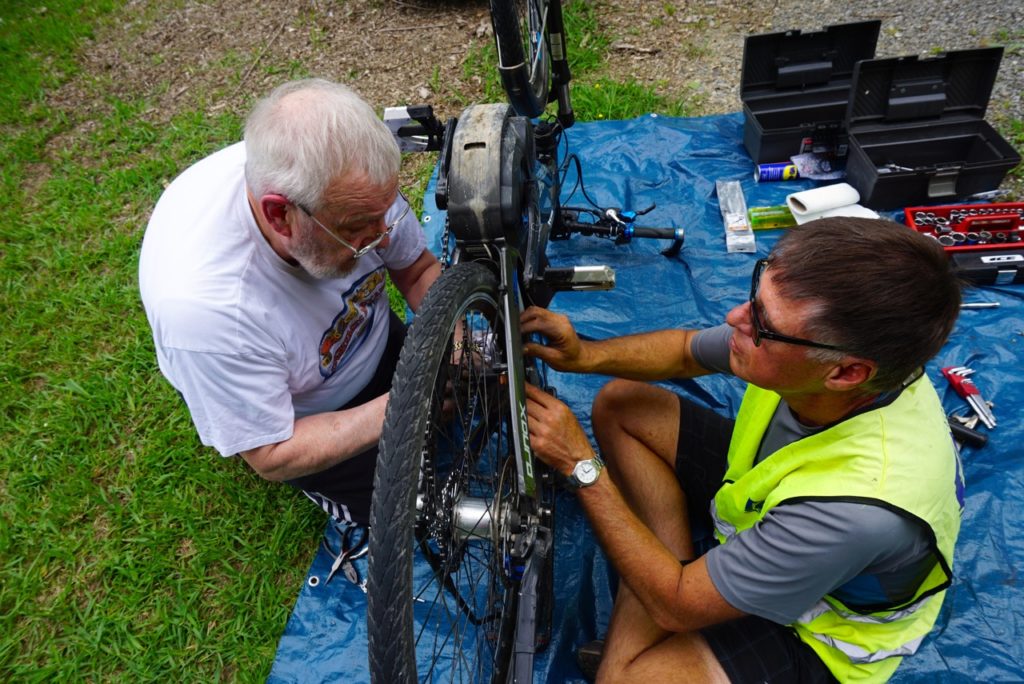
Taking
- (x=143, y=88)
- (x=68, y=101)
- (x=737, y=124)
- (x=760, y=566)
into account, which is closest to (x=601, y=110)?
(x=737, y=124)

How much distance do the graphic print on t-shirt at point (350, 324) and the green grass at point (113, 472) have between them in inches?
30.1

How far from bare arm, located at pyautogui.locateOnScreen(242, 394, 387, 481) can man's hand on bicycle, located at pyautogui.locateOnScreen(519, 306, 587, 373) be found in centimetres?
42

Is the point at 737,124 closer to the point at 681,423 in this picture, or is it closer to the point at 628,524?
the point at 681,423

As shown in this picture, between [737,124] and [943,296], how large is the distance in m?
2.35

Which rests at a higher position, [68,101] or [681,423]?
[68,101]

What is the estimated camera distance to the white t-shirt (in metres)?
1.44

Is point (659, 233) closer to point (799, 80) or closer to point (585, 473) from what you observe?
point (799, 80)

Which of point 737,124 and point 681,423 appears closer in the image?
point 681,423

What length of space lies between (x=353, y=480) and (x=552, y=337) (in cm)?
75

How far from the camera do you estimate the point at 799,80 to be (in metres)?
3.15

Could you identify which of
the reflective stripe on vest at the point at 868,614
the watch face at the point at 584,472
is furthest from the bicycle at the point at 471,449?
the reflective stripe on vest at the point at 868,614

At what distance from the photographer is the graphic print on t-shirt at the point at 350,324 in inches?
69.3

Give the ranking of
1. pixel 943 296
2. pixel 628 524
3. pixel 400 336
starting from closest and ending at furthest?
1. pixel 943 296
2. pixel 628 524
3. pixel 400 336

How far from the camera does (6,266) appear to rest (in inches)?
132
